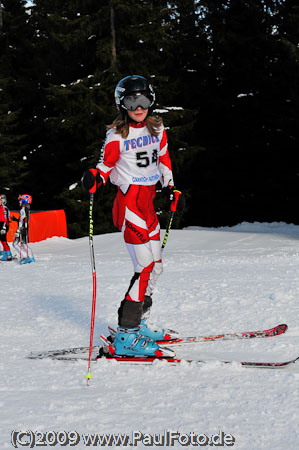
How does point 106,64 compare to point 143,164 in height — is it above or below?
above

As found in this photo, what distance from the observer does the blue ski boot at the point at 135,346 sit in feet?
13.8

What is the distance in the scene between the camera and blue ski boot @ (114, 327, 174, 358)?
4.20 m

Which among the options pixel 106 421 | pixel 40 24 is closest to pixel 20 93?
pixel 40 24

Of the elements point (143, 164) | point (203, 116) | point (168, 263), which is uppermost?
point (203, 116)

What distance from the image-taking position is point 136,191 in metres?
4.38

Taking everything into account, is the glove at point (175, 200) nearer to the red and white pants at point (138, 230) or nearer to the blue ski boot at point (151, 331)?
the red and white pants at point (138, 230)

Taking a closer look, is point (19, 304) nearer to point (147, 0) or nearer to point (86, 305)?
point (86, 305)

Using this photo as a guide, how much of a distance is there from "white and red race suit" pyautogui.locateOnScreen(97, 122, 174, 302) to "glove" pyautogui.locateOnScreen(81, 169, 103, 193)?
8 cm

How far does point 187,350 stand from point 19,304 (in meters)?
2.90

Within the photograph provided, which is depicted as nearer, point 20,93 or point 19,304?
point 19,304

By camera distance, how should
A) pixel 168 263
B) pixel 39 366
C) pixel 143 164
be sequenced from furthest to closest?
pixel 168 263 < pixel 143 164 < pixel 39 366

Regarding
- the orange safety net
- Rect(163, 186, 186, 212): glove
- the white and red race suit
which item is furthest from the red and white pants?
the orange safety net

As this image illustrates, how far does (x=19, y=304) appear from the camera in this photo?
6629 mm

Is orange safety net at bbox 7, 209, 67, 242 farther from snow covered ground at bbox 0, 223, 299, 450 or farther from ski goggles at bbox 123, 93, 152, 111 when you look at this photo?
ski goggles at bbox 123, 93, 152, 111
